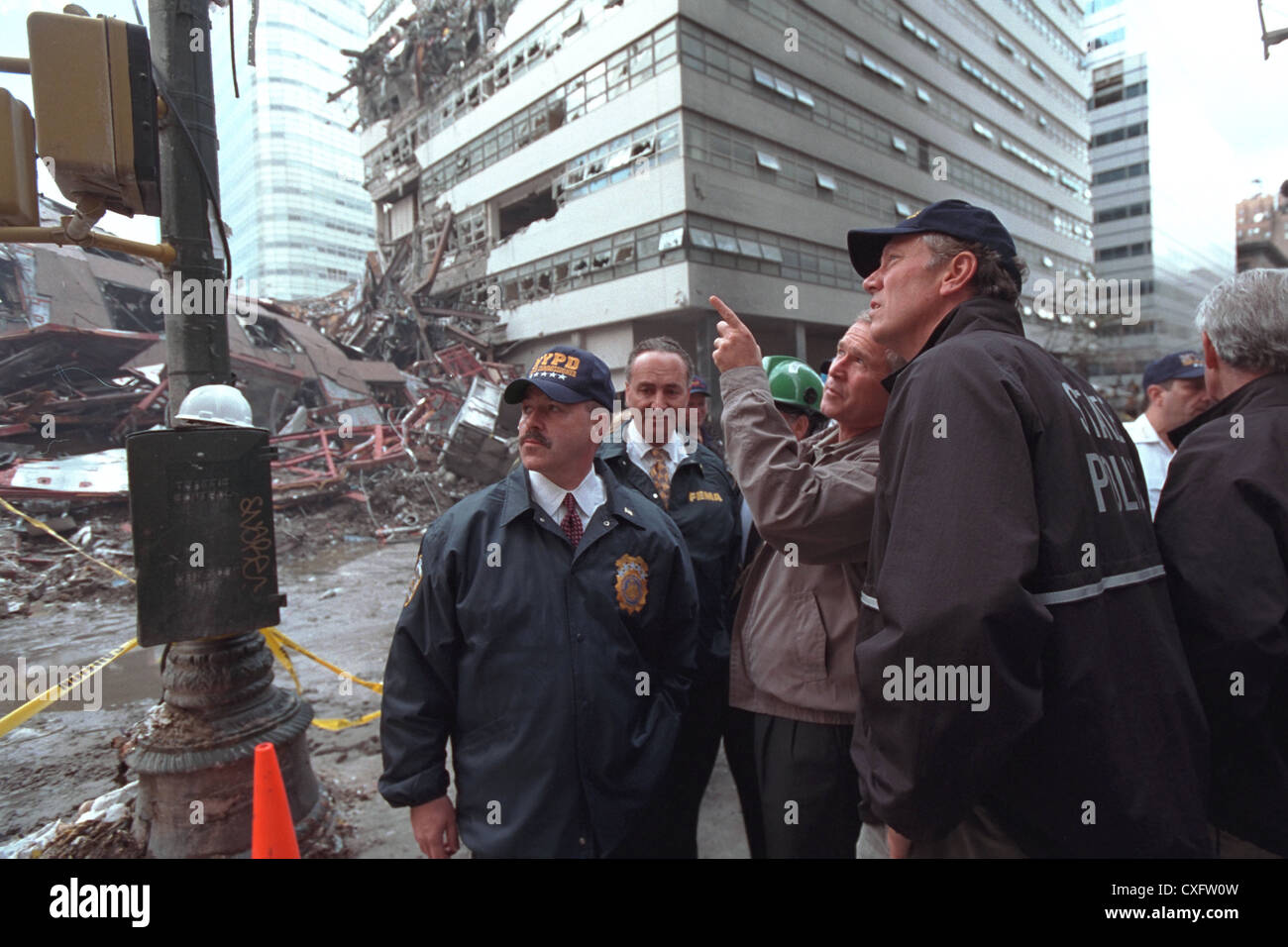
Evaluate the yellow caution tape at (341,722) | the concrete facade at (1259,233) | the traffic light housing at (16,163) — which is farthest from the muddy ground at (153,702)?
the concrete facade at (1259,233)

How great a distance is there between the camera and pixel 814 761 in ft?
6.40

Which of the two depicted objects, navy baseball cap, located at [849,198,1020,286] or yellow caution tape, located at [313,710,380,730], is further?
yellow caution tape, located at [313,710,380,730]

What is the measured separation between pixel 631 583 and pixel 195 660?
2157mm

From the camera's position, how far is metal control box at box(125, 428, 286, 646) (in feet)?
8.49

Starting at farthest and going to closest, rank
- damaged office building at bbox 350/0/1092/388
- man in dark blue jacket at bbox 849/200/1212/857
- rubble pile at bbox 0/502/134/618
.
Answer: damaged office building at bbox 350/0/1092/388 → rubble pile at bbox 0/502/134/618 → man in dark blue jacket at bbox 849/200/1212/857

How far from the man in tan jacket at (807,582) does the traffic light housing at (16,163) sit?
2.34 m

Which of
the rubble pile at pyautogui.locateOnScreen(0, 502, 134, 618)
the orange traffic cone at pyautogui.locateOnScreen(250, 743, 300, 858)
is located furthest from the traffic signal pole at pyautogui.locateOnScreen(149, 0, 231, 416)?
the rubble pile at pyautogui.locateOnScreen(0, 502, 134, 618)

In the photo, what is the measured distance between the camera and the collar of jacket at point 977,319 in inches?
56.4

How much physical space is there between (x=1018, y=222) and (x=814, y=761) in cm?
4158

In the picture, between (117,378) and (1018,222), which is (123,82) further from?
(1018,222)

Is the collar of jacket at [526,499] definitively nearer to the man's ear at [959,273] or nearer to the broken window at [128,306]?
the man's ear at [959,273]

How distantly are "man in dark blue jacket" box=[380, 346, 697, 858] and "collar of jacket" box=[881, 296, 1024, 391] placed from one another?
3.69 ft

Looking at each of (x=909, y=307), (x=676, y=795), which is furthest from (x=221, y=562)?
(x=909, y=307)

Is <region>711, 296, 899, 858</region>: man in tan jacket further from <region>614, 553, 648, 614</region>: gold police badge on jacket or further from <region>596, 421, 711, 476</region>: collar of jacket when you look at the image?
<region>596, 421, 711, 476</region>: collar of jacket
